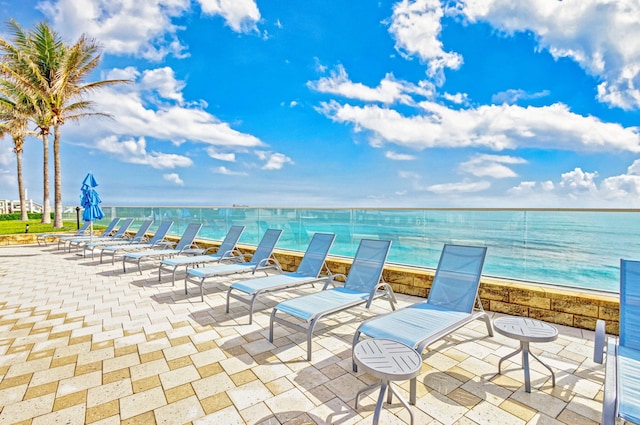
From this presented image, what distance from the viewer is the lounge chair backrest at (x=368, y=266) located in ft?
14.3

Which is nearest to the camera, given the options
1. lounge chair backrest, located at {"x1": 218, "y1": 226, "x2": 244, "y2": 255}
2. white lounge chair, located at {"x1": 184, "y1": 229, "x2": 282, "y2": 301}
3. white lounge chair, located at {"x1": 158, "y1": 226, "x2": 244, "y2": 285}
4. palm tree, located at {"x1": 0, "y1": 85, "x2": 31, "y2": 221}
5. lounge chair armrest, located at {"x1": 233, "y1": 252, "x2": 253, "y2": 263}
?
white lounge chair, located at {"x1": 184, "y1": 229, "x2": 282, "y2": 301}

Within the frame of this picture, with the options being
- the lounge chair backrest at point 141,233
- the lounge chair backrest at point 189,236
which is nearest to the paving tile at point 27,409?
the lounge chair backrest at point 189,236

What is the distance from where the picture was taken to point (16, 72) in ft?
42.4

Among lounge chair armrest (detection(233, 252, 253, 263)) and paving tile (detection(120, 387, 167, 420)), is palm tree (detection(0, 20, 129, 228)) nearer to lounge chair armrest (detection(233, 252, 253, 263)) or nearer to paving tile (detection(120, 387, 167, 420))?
lounge chair armrest (detection(233, 252, 253, 263))

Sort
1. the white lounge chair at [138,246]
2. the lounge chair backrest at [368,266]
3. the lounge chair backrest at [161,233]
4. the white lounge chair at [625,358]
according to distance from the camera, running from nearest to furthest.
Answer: the white lounge chair at [625,358] < the lounge chair backrest at [368,266] < the white lounge chair at [138,246] < the lounge chair backrest at [161,233]

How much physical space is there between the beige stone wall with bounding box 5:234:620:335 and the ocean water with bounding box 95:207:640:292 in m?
0.23

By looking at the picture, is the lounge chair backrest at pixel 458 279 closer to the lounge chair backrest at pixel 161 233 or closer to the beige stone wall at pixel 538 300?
the beige stone wall at pixel 538 300

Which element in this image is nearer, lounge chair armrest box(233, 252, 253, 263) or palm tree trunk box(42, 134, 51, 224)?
lounge chair armrest box(233, 252, 253, 263)

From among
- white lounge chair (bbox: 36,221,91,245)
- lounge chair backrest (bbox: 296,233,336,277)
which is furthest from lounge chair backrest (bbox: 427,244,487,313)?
white lounge chair (bbox: 36,221,91,245)

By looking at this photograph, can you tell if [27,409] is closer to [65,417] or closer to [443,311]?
[65,417]

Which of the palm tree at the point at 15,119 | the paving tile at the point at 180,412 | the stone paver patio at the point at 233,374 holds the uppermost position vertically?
the palm tree at the point at 15,119

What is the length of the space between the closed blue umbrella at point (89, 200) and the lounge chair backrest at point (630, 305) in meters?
12.5

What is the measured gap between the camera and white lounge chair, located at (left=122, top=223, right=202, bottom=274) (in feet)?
23.6

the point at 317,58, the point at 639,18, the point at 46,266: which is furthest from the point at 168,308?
the point at 317,58
